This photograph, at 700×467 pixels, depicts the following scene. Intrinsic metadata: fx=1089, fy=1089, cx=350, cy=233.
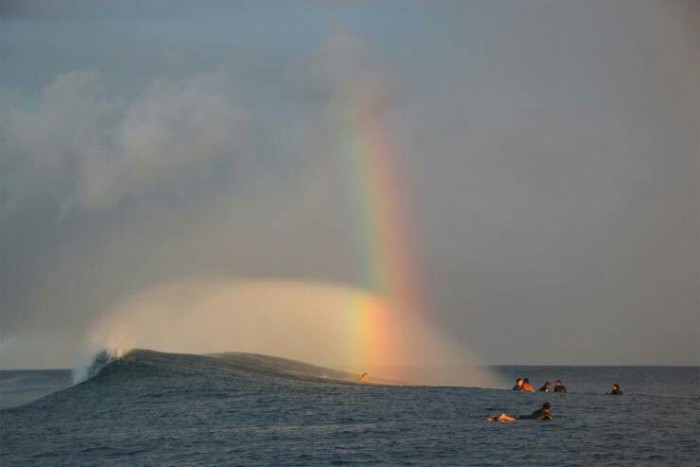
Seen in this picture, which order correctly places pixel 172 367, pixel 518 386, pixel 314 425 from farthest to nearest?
pixel 172 367, pixel 518 386, pixel 314 425

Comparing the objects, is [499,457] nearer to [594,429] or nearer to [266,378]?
[594,429]

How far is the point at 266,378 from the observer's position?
69375 mm

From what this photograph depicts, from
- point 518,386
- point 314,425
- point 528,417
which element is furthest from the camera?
point 518,386

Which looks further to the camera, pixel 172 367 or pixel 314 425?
pixel 172 367

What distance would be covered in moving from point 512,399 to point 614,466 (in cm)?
2496

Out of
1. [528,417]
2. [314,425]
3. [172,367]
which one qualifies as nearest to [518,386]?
[528,417]

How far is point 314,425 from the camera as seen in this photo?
150ft

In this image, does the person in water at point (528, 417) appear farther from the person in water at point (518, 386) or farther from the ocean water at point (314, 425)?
the person in water at point (518, 386)

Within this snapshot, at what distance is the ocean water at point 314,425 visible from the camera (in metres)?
37.0

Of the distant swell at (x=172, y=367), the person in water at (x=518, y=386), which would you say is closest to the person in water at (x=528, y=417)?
the person in water at (x=518, y=386)

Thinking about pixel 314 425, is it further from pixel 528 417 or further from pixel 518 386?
pixel 518 386

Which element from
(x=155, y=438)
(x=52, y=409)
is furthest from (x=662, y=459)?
(x=52, y=409)

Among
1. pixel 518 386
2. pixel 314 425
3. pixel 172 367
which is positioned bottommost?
pixel 314 425

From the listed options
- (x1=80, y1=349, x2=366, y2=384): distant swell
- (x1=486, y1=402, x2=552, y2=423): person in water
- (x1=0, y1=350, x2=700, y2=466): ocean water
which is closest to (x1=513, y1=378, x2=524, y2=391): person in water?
(x1=0, y1=350, x2=700, y2=466): ocean water
